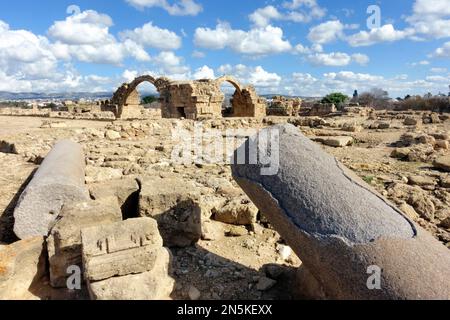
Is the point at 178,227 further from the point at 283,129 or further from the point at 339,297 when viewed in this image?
the point at 339,297

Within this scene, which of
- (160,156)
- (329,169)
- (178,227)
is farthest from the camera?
(160,156)

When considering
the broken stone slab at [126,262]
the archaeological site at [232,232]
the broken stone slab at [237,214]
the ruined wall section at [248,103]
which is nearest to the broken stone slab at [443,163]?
the archaeological site at [232,232]

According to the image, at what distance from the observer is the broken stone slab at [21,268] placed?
9.34 feet

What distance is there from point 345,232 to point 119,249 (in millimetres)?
1633

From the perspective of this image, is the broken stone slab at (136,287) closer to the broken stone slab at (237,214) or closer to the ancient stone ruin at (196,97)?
A: the broken stone slab at (237,214)

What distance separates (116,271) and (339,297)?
1557 mm

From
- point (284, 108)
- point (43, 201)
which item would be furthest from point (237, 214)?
point (284, 108)

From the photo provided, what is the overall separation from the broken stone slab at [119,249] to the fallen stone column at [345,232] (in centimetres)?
91

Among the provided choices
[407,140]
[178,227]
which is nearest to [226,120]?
[407,140]

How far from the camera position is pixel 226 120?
1546 cm

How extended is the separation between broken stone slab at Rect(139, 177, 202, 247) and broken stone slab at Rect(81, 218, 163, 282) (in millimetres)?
787

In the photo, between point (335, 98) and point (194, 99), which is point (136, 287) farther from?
point (335, 98)

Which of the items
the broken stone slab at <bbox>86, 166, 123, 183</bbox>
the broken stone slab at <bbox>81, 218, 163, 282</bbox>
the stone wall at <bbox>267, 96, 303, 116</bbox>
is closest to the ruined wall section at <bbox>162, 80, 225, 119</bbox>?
the stone wall at <bbox>267, 96, 303, 116</bbox>
